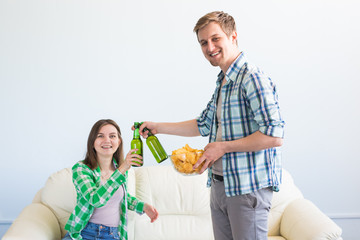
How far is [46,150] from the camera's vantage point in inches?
123

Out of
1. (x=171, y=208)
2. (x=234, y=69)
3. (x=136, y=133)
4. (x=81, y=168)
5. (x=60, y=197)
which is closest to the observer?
(x=234, y=69)

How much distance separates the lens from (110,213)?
2.08 meters

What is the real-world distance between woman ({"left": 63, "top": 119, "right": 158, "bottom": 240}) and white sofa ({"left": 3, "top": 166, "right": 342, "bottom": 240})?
29 cm

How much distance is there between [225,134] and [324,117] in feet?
7.15

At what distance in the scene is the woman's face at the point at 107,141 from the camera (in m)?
2.10

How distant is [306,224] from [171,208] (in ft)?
2.84

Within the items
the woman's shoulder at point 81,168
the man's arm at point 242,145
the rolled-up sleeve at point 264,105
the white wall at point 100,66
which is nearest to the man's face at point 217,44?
the rolled-up sleeve at point 264,105

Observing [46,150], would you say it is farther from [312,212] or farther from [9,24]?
[312,212]

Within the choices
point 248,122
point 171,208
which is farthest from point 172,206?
point 248,122

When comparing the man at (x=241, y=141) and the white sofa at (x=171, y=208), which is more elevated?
the man at (x=241, y=141)

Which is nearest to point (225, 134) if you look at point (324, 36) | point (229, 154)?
point (229, 154)

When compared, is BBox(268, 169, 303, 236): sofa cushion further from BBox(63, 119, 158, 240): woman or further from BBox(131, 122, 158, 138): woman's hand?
BBox(131, 122, 158, 138): woman's hand

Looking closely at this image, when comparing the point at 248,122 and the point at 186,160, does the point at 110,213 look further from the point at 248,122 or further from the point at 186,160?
Answer: the point at 248,122

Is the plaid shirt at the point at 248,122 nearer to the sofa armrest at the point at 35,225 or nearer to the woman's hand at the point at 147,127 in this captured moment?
the woman's hand at the point at 147,127
